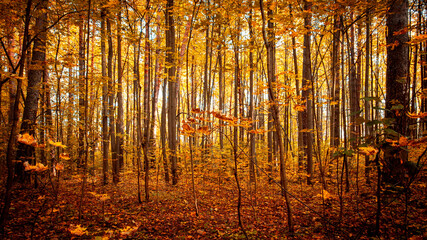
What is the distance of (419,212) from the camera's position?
11.2 feet

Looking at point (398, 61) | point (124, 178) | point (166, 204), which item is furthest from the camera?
point (124, 178)

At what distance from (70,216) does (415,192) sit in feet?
23.5

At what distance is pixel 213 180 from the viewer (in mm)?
7762

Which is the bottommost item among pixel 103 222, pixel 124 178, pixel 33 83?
pixel 124 178

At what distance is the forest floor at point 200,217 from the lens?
3.08 m

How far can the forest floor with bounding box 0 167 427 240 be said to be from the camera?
308 cm

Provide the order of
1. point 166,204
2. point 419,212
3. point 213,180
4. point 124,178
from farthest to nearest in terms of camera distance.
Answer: point 124,178
point 213,180
point 166,204
point 419,212

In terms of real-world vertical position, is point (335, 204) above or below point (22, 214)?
below

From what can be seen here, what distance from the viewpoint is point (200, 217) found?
4.34m

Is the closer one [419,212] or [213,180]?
[419,212]

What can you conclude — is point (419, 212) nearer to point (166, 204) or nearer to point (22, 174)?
point (166, 204)

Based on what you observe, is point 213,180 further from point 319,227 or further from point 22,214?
point 22,214

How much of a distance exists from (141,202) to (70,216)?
145 cm

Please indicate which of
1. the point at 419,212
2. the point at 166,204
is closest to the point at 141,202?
the point at 166,204
